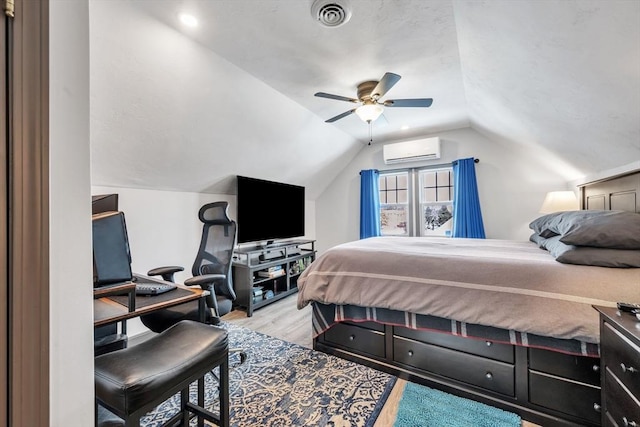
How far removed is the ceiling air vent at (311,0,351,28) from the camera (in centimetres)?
161

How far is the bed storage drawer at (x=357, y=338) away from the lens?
6.83ft

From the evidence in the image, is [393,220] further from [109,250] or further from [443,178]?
[109,250]

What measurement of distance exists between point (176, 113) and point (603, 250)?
3.17 meters

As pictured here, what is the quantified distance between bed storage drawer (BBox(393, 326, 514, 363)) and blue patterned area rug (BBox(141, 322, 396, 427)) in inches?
14.2

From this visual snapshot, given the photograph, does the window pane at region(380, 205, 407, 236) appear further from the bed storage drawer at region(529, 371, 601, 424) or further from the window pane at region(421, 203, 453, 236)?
the bed storage drawer at region(529, 371, 601, 424)

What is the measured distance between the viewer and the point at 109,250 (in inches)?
52.4

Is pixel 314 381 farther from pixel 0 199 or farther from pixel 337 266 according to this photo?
pixel 0 199

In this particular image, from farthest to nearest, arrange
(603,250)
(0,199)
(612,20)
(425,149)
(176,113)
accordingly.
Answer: (425,149), (176,113), (603,250), (612,20), (0,199)

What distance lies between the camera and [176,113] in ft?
7.60

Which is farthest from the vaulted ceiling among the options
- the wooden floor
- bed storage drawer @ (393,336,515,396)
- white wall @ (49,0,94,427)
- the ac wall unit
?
bed storage drawer @ (393,336,515,396)

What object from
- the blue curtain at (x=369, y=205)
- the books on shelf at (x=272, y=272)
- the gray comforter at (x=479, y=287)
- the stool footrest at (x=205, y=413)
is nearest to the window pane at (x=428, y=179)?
the blue curtain at (x=369, y=205)

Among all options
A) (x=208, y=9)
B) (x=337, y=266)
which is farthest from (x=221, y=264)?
(x=208, y=9)

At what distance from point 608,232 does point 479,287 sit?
2.39 ft

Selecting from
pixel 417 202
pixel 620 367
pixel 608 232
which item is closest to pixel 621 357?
pixel 620 367
